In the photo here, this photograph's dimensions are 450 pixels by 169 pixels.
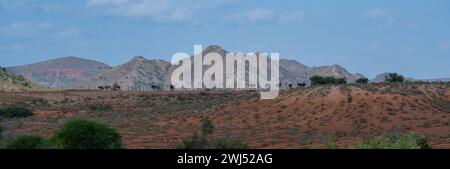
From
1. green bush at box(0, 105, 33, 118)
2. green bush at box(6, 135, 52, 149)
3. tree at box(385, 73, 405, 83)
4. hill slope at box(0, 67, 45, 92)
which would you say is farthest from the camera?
hill slope at box(0, 67, 45, 92)

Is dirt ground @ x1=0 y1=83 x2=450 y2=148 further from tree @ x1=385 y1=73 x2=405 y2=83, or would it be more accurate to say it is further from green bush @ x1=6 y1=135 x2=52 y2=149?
tree @ x1=385 y1=73 x2=405 y2=83

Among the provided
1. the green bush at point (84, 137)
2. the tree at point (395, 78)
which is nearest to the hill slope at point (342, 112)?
the green bush at point (84, 137)

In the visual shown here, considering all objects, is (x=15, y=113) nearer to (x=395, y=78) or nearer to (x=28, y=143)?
(x=28, y=143)

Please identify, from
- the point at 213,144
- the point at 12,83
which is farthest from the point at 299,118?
the point at 12,83

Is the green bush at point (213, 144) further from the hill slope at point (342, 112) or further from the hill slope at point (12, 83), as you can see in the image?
the hill slope at point (12, 83)

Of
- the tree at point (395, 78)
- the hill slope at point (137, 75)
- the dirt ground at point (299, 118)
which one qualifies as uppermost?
the hill slope at point (137, 75)

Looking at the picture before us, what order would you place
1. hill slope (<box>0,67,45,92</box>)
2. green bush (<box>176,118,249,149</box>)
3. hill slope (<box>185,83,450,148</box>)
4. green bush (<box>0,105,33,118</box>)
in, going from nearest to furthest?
green bush (<box>176,118,249,149</box>) < hill slope (<box>185,83,450,148</box>) < green bush (<box>0,105,33,118</box>) < hill slope (<box>0,67,45,92</box>)

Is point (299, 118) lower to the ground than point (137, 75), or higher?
lower

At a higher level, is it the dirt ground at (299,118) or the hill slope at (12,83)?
the hill slope at (12,83)

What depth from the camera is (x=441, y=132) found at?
146ft

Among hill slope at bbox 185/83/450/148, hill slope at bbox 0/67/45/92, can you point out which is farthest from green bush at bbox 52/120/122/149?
hill slope at bbox 0/67/45/92

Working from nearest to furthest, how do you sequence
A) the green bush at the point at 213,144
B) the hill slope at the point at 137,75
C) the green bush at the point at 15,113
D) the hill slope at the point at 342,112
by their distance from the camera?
the green bush at the point at 213,144
the hill slope at the point at 342,112
the green bush at the point at 15,113
the hill slope at the point at 137,75
